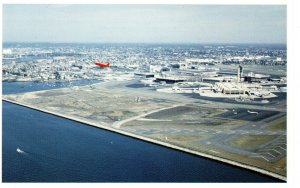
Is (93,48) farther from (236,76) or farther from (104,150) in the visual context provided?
(104,150)

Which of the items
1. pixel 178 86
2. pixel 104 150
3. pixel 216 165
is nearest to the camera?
pixel 216 165

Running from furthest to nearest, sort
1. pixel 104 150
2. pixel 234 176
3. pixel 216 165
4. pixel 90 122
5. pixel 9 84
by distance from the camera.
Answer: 1. pixel 9 84
2. pixel 90 122
3. pixel 104 150
4. pixel 216 165
5. pixel 234 176

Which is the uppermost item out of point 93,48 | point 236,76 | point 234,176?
point 93,48

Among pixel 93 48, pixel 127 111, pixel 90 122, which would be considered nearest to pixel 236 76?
pixel 93 48

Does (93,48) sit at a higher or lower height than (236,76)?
higher

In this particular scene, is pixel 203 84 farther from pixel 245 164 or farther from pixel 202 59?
pixel 245 164

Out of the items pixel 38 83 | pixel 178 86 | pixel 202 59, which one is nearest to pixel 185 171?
pixel 178 86
